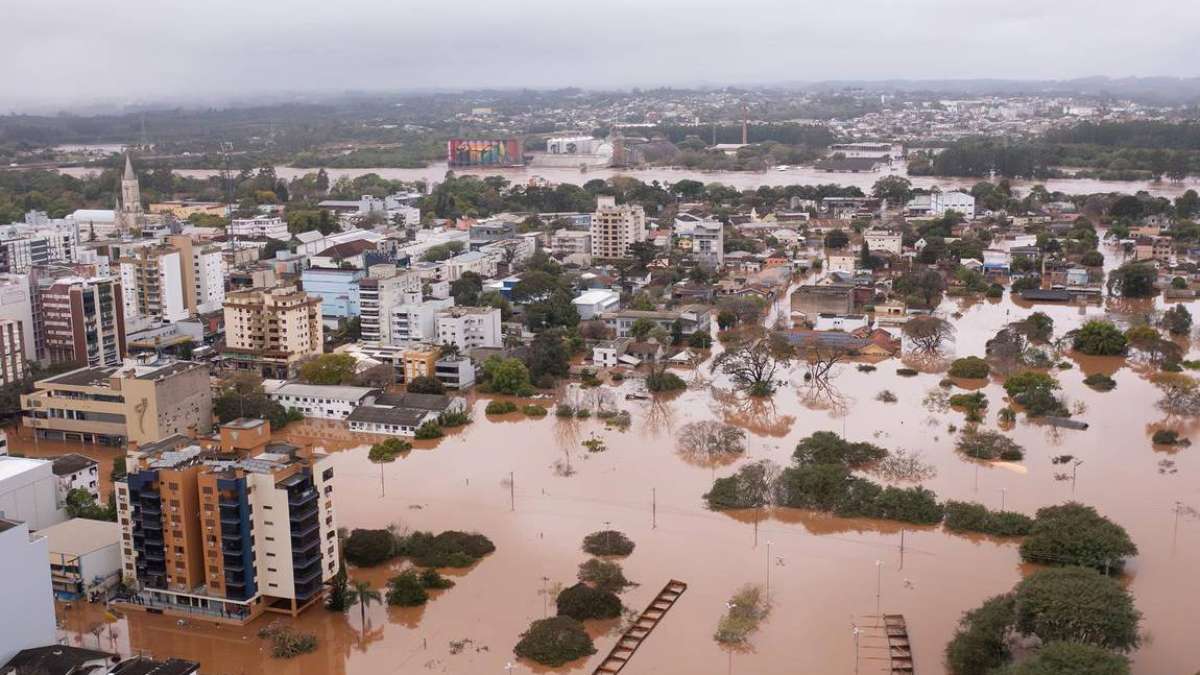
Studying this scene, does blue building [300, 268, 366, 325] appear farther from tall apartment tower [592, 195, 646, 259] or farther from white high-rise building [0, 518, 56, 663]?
white high-rise building [0, 518, 56, 663]

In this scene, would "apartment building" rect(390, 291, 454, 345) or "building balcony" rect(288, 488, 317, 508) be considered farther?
"apartment building" rect(390, 291, 454, 345)

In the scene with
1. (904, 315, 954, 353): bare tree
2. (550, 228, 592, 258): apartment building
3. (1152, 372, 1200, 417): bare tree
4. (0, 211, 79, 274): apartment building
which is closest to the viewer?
(1152, 372, 1200, 417): bare tree

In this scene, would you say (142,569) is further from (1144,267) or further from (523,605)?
(1144,267)

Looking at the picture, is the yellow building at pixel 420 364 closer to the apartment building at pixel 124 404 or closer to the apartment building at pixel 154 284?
Result: the apartment building at pixel 124 404

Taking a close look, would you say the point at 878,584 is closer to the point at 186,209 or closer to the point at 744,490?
the point at 744,490

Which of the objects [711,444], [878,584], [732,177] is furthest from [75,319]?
[732,177]

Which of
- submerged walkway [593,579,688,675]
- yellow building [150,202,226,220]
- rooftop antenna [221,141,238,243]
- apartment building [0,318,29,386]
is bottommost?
submerged walkway [593,579,688,675]

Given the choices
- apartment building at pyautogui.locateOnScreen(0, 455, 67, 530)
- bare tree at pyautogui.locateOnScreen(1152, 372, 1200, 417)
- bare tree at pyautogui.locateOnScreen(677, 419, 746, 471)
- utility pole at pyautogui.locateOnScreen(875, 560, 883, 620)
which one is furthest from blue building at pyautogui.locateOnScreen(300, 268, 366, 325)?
bare tree at pyautogui.locateOnScreen(1152, 372, 1200, 417)
